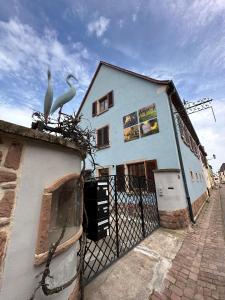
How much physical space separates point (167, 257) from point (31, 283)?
3108 mm

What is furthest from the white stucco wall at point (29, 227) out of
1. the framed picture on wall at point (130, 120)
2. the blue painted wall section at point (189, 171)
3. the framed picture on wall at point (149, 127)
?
the framed picture on wall at point (130, 120)

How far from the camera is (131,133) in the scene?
8.45 meters

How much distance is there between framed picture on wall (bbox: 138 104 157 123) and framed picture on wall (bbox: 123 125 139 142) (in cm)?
54

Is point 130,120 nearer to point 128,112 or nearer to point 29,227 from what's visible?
point 128,112

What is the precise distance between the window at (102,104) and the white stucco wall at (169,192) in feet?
20.8

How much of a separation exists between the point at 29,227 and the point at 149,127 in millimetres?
7129

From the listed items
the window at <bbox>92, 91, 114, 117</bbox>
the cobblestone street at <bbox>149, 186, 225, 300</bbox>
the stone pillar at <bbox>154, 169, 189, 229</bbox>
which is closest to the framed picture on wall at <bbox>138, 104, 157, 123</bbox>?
the window at <bbox>92, 91, 114, 117</bbox>

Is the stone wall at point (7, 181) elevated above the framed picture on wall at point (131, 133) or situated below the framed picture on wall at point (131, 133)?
below

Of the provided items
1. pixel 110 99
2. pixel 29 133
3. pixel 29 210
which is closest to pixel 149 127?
pixel 110 99

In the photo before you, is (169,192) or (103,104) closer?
(169,192)

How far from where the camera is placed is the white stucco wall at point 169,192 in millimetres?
5371

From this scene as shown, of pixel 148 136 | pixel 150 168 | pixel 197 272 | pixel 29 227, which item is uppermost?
pixel 148 136

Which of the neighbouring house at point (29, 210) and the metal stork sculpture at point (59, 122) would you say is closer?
the neighbouring house at point (29, 210)

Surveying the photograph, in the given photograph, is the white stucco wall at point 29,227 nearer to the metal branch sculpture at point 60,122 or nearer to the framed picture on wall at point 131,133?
the metal branch sculpture at point 60,122
